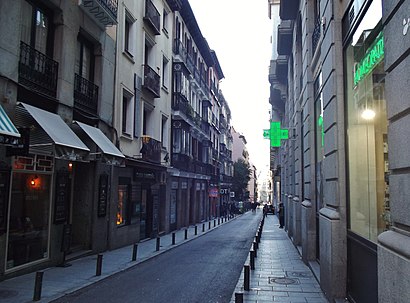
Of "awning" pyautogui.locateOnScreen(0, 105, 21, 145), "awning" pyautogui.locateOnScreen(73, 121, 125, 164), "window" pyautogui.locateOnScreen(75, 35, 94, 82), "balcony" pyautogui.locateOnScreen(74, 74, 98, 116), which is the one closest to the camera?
"awning" pyautogui.locateOnScreen(0, 105, 21, 145)

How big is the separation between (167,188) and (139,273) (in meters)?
13.1

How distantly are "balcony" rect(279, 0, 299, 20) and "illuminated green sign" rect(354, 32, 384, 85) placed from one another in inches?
440

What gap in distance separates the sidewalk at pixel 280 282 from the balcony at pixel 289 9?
10.4 metres

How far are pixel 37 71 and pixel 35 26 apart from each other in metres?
1.47

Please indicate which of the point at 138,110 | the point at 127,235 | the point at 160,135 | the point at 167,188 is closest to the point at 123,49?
the point at 138,110

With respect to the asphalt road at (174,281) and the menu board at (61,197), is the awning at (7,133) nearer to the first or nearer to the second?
the asphalt road at (174,281)

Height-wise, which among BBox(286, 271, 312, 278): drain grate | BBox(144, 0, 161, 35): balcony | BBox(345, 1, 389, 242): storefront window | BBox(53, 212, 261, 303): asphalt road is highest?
BBox(144, 0, 161, 35): balcony

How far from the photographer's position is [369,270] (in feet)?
19.1

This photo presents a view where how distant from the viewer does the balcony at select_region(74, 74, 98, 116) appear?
13.6 metres

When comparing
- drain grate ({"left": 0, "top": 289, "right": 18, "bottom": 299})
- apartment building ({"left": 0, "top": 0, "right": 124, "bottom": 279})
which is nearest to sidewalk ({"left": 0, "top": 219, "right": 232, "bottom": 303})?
drain grate ({"left": 0, "top": 289, "right": 18, "bottom": 299})

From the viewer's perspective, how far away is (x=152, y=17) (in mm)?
21141

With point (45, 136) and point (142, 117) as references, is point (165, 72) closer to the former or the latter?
point (142, 117)

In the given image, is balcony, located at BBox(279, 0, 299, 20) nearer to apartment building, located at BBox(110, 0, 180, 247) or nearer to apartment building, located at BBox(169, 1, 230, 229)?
apartment building, located at BBox(110, 0, 180, 247)

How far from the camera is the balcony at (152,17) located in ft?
Result: 66.6
